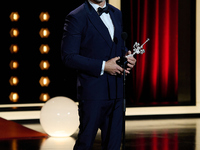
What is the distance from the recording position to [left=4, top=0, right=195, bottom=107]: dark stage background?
20.9 ft

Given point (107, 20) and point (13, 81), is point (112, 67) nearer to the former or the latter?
point (107, 20)

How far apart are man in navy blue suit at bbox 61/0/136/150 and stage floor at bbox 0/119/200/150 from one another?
197 centimetres

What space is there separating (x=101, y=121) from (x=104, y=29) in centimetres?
43

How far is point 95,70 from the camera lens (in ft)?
5.57

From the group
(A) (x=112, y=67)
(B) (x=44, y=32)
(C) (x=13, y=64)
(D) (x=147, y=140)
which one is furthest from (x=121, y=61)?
(C) (x=13, y=64)

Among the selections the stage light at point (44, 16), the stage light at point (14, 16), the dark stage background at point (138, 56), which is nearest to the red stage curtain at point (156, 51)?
the dark stage background at point (138, 56)

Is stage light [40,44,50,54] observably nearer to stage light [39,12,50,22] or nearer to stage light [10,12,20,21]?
stage light [39,12,50,22]

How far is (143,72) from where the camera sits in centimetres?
644

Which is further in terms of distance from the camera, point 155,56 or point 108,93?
point 155,56

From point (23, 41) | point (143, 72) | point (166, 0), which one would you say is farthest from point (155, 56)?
point (23, 41)

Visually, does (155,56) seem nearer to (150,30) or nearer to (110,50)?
(150,30)

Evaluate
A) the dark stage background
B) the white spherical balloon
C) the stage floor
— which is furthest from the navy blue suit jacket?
the dark stage background

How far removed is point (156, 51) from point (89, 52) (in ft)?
15.9

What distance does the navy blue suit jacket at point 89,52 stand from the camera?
1697 mm
